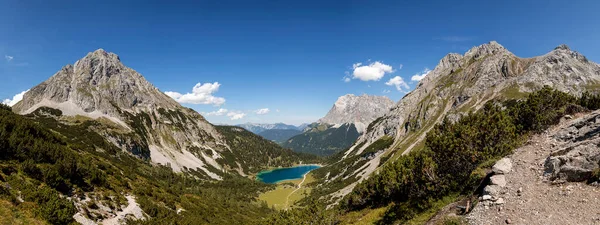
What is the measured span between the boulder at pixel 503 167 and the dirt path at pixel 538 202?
0.43 meters

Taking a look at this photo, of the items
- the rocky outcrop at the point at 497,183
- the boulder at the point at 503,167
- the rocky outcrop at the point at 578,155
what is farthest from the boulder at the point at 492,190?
the rocky outcrop at the point at 578,155

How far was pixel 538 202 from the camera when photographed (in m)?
22.4

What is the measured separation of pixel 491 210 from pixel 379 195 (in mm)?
45226

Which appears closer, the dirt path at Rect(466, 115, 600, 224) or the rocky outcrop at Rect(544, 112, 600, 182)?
the dirt path at Rect(466, 115, 600, 224)

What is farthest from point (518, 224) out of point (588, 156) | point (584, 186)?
point (588, 156)

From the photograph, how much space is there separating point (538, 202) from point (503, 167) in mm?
6102

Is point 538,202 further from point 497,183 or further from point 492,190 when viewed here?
point 497,183

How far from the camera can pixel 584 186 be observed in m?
21.7

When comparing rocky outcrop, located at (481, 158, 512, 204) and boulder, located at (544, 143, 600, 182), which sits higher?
boulder, located at (544, 143, 600, 182)

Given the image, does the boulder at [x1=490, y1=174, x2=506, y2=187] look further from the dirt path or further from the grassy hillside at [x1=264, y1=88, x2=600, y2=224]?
A: the grassy hillside at [x1=264, y1=88, x2=600, y2=224]

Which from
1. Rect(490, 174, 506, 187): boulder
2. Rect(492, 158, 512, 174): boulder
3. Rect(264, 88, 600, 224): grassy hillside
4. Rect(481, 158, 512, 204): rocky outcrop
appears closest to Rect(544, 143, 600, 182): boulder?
Rect(492, 158, 512, 174): boulder

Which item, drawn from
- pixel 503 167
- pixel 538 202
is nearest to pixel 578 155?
pixel 503 167

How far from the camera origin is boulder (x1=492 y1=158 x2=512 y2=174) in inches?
1087

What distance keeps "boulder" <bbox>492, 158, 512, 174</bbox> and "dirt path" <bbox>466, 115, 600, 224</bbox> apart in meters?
0.43
